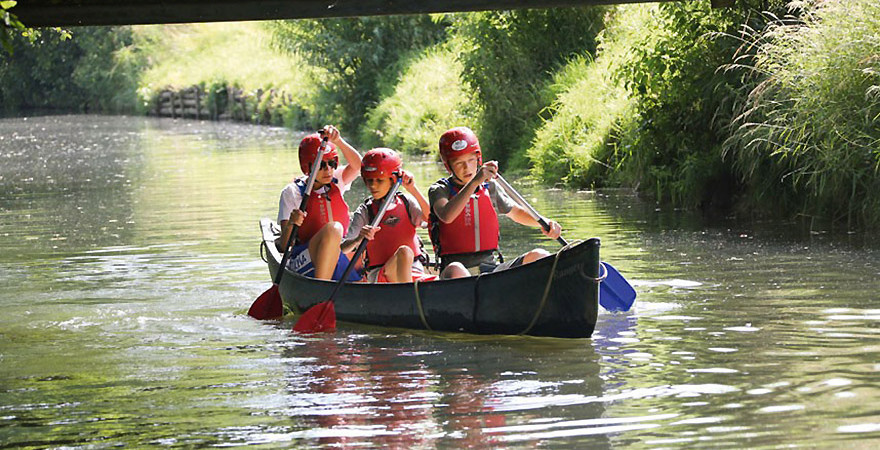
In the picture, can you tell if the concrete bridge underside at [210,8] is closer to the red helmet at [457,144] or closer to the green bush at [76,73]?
the red helmet at [457,144]

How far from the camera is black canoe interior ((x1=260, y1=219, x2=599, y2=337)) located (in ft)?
25.5

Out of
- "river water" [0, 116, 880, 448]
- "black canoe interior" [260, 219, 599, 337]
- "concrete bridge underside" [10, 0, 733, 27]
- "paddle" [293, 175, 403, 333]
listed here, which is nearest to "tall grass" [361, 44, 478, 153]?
"river water" [0, 116, 880, 448]

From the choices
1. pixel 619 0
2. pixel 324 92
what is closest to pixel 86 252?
pixel 619 0

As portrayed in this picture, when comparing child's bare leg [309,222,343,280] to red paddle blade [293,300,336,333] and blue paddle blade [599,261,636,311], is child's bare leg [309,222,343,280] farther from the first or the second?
blue paddle blade [599,261,636,311]

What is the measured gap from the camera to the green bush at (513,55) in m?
21.5

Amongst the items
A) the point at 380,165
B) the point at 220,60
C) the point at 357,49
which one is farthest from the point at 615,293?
the point at 220,60

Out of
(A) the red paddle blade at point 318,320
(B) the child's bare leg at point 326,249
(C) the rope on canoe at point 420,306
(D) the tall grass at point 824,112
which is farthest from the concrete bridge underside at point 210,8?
(C) the rope on canoe at point 420,306

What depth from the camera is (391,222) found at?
8.98 meters

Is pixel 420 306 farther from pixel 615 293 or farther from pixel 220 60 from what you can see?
pixel 220 60

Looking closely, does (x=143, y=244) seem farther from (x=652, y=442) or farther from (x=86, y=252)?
(x=652, y=442)

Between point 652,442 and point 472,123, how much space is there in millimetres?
16853

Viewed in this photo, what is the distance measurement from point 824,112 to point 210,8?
515cm

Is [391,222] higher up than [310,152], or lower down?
lower down

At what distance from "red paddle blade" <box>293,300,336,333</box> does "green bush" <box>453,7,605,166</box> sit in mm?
12560
